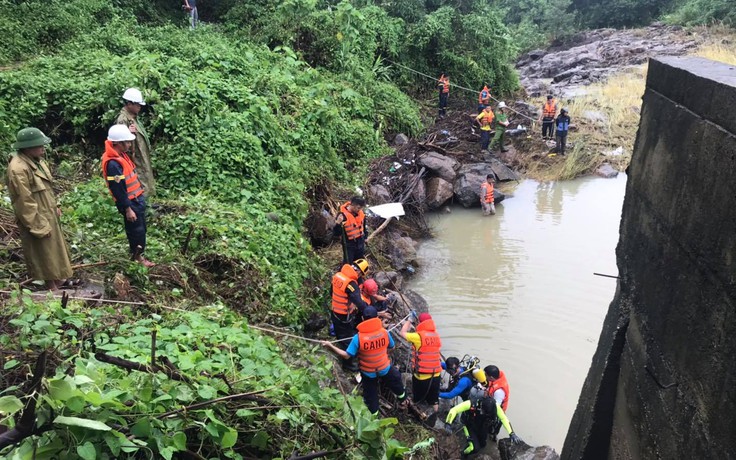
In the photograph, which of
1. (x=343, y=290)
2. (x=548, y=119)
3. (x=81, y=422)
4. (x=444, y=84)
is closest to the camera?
(x=81, y=422)

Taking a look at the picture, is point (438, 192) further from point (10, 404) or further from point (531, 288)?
point (10, 404)

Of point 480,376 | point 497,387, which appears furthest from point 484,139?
point 497,387

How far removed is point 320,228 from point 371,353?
4.15 metres

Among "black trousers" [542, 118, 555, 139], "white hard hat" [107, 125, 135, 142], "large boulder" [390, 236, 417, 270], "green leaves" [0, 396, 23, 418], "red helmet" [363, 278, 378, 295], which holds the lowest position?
"large boulder" [390, 236, 417, 270]

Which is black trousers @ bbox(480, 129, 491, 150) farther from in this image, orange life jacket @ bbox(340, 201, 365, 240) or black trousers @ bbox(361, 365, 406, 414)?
black trousers @ bbox(361, 365, 406, 414)

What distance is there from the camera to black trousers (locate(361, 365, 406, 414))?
6250mm

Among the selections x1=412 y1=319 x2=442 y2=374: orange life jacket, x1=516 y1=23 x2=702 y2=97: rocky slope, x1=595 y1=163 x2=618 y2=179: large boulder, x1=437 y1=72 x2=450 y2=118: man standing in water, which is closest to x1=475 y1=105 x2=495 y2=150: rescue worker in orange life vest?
x1=437 y1=72 x2=450 y2=118: man standing in water

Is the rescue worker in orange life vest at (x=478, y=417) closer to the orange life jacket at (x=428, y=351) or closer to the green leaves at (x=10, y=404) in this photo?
the orange life jacket at (x=428, y=351)

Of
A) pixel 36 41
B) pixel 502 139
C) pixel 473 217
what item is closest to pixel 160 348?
pixel 473 217

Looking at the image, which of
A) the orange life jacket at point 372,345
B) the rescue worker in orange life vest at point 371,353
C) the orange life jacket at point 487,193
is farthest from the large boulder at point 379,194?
the orange life jacket at point 372,345

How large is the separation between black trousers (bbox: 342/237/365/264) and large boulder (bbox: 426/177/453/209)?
5.31m

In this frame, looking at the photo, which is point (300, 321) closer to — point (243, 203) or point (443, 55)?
point (243, 203)

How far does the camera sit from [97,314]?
4.32 meters

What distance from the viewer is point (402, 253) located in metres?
10.9
